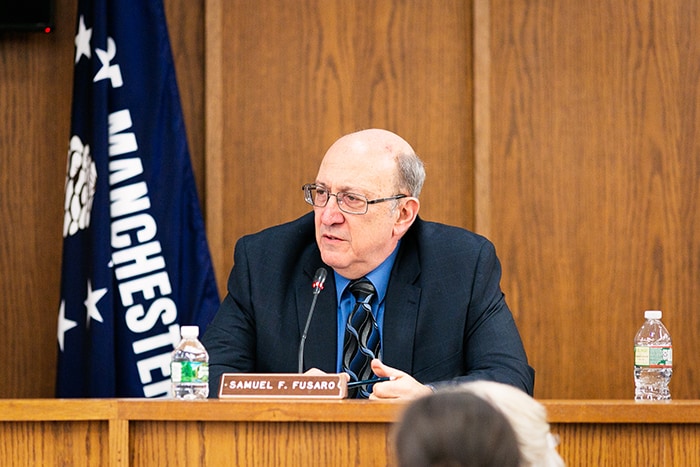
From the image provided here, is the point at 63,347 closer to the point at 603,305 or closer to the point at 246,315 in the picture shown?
the point at 246,315

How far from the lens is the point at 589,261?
3893 millimetres

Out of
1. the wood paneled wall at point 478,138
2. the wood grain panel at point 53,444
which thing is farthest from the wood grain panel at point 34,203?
the wood grain panel at point 53,444

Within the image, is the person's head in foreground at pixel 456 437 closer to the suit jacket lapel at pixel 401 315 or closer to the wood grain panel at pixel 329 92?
the suit jacket lapel at pixel 401 315

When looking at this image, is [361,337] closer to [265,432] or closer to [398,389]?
[398,389]

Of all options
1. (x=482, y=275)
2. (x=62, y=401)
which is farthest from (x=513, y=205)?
(x=62, y=401)

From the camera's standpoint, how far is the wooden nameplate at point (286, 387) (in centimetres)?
222

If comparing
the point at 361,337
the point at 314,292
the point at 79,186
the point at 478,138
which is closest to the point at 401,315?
the point at 361,337

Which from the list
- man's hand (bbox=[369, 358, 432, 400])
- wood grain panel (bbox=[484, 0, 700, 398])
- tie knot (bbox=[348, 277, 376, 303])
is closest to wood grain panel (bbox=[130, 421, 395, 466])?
man's hand (bbox=[369, 358, 432, 400])

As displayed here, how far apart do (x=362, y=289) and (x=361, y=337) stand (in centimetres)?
15

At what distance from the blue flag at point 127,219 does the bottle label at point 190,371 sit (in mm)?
1094

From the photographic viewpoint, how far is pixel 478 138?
3879 millimetres

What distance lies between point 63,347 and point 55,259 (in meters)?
0.43

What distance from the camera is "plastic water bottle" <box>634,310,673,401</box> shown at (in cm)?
279

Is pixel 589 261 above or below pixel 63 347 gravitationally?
above
